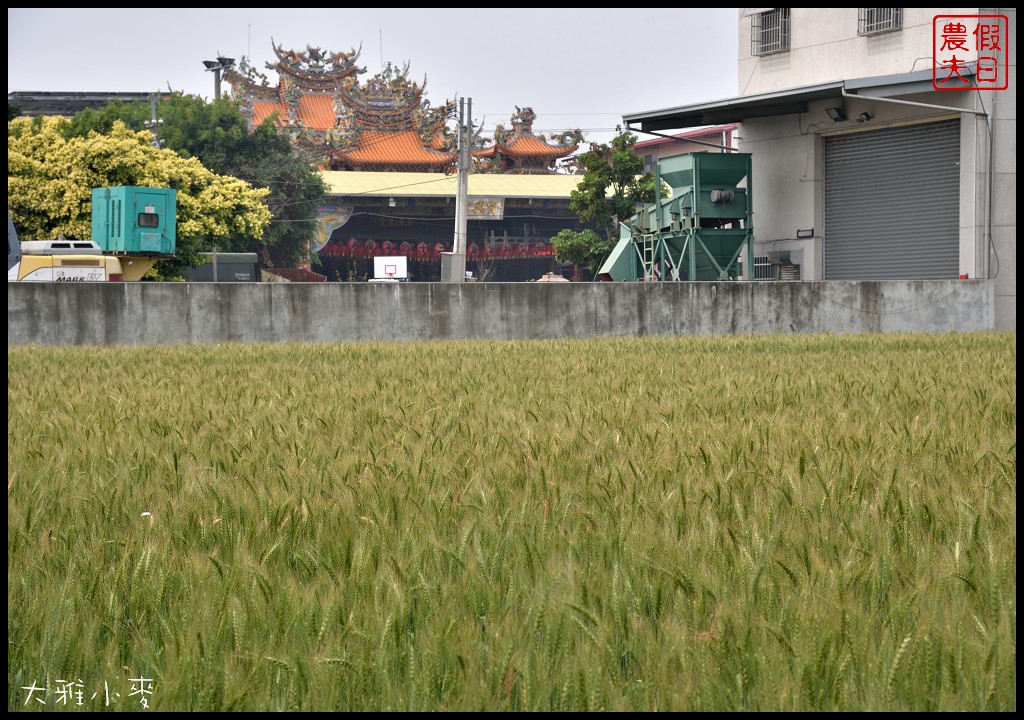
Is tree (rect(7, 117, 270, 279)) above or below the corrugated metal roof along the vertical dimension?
below

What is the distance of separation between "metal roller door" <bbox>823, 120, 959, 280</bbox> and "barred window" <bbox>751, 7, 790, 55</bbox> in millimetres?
2340

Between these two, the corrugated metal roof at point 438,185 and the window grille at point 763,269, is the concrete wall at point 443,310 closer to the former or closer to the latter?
the window grille at point 763,269

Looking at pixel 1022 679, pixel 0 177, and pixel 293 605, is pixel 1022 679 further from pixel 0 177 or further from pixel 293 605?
pixel 0 177

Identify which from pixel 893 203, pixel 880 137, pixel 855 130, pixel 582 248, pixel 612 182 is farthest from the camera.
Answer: pixel 582 248

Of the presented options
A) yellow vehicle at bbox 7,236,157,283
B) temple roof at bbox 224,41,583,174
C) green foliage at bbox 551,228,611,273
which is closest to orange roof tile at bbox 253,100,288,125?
temple roof at bbox 224,41,583,174

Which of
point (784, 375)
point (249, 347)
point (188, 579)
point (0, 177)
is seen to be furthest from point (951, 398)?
point (249, 347)

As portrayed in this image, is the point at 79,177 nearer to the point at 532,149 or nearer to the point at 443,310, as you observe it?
the point at 443,310

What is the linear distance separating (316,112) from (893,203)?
37.8 metres

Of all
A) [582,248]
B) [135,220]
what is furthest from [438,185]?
[135,220]

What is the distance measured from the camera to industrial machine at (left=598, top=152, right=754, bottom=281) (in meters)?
24.9

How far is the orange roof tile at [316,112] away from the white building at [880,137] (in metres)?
32.5

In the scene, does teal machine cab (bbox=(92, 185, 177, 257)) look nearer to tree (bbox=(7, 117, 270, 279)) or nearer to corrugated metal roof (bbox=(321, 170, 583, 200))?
tree (bbox=(7, 117, 270, 279))

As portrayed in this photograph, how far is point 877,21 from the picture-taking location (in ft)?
77.0

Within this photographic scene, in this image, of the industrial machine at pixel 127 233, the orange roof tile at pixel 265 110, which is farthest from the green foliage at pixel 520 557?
the orange roof tile at pixel 265 110
